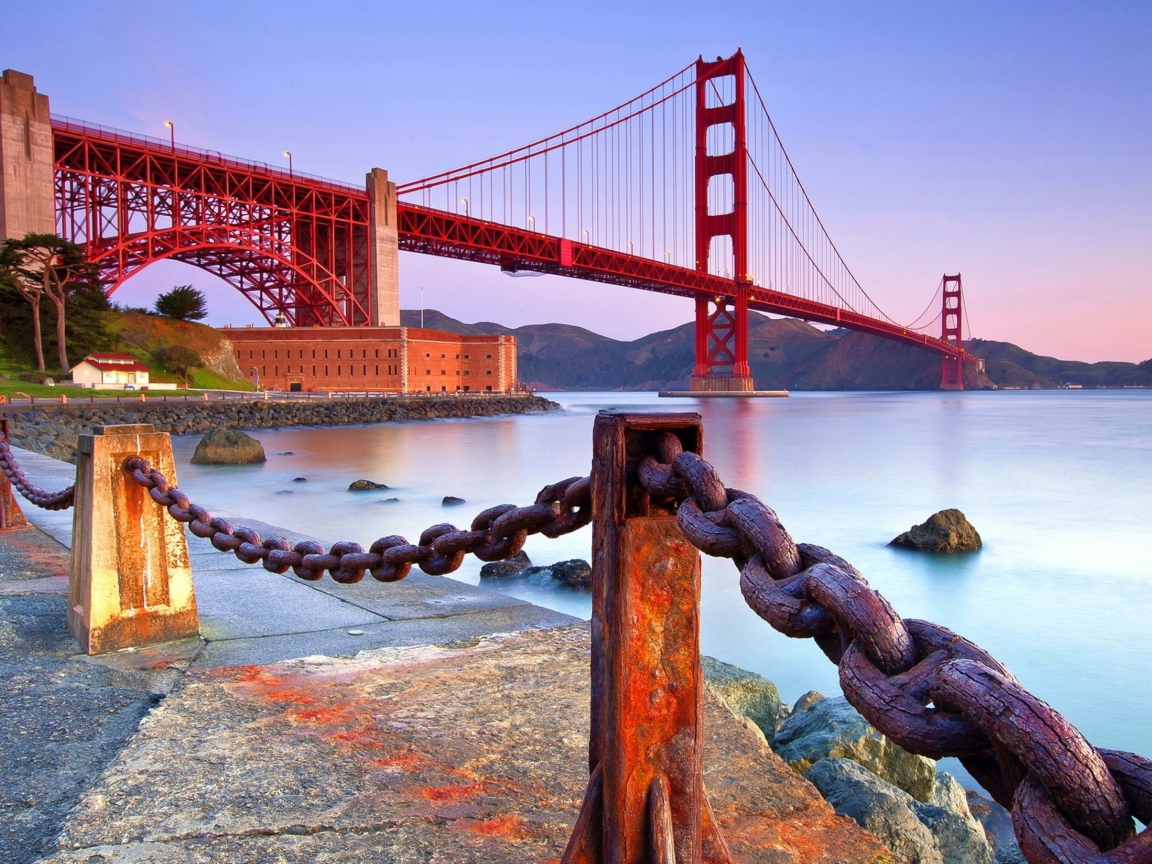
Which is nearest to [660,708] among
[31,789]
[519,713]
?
[519,713]

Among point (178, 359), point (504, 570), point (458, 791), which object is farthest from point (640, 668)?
point (178, 359)

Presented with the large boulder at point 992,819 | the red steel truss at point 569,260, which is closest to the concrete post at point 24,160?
the red steel truss at point 569,260

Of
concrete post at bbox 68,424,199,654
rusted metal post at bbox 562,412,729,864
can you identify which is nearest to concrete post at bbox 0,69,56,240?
concrete post at bbox 68,424,199,654

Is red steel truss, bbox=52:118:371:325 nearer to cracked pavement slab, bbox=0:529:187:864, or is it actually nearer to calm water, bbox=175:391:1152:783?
calm water, bbox=175:391:1152:783

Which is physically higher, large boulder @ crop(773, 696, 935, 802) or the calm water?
large boulder @ crop(773, 696, 935, 802)

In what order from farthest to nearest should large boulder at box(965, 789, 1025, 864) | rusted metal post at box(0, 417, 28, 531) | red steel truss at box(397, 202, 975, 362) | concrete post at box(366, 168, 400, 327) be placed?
concrete post at box(366, 168, 400, 327) < red steel truss at box(397, 202, 975, 362) < rusted metal post at box(0, 417, 28, 531) < large boulder at box(965, 789, 1025, 864)
